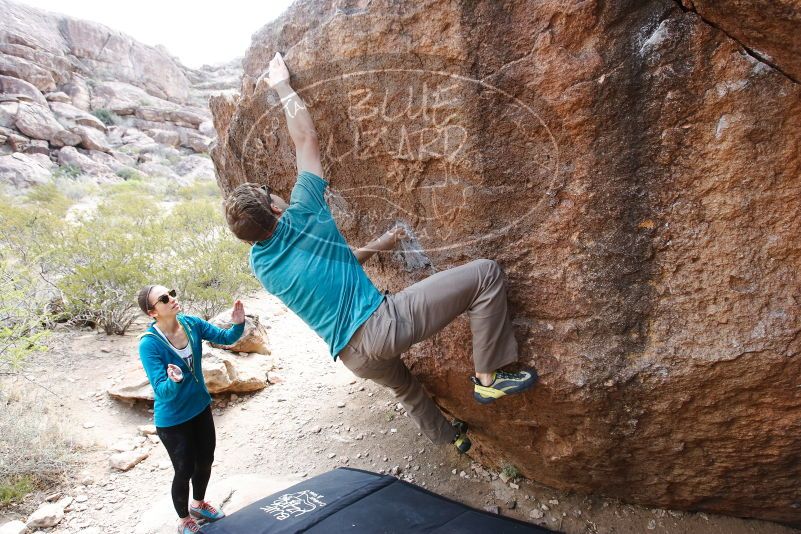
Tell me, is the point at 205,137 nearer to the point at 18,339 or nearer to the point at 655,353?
the point at 18,339

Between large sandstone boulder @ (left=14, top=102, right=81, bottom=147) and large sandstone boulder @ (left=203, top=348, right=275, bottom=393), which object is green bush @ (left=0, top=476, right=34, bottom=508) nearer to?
large sandstone boulder @ (left=203, top=348, right=275, bottom=393)

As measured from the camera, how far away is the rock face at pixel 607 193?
1691 mm

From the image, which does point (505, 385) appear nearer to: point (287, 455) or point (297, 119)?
point (297, 119)

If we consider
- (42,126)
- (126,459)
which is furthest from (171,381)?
(42,126)

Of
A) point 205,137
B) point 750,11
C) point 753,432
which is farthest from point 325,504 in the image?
point 205,137

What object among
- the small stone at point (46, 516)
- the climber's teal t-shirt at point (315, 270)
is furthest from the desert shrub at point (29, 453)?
the climber's teal t-shirt at point (315, 270)

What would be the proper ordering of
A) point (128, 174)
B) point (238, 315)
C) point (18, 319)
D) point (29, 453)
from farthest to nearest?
point (128, 174), point (18, 319), point (29, 453), point (238, 315)

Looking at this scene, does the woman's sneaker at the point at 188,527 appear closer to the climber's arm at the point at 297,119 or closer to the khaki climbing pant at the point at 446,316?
the khaki climbing pant at the point at 446,316

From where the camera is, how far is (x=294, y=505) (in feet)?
9.02

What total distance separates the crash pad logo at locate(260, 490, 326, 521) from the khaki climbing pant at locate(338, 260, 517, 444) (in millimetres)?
1149

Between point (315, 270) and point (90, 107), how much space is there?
86.2 feet

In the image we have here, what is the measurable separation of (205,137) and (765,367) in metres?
26.2

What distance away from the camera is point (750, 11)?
1426 mm

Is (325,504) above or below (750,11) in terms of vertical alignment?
below
